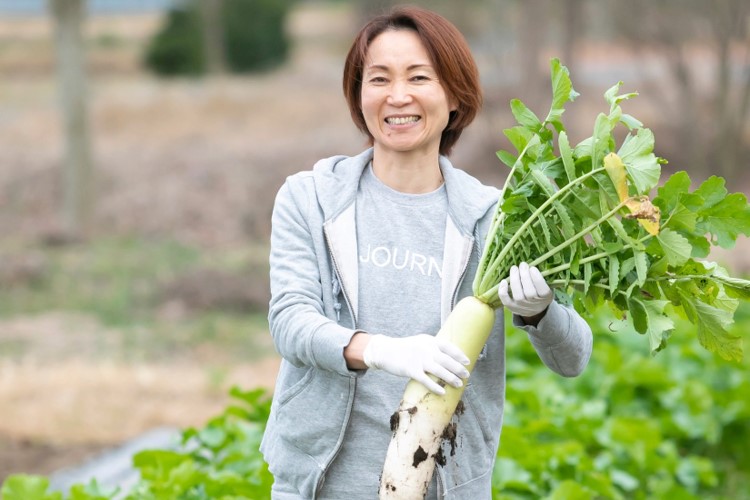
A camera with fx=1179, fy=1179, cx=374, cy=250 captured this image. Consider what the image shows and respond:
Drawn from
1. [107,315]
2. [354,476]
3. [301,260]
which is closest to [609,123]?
[301,260]

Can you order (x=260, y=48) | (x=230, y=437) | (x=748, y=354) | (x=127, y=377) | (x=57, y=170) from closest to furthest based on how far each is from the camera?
(x=230, y=437) < (x=748, y=354) < (x=127, y=377) < (x=57, y=170) < (x=260, y=48)

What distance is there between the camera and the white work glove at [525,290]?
2.39m

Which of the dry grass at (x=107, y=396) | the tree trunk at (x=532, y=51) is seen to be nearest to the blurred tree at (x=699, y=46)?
the tree trunk at (x=532, y=51)

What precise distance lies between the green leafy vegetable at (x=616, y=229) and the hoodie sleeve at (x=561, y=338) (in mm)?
45

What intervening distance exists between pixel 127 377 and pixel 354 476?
175 inches

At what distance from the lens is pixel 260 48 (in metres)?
26.2

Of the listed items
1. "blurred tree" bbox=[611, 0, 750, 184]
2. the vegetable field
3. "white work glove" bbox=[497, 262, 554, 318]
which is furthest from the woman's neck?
"blurred tree" bbox=[611, 0, 750, 184]

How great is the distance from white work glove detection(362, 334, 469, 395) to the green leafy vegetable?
0.69 feet

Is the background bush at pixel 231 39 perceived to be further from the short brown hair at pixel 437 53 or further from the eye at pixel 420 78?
the eye at pixel 420 78

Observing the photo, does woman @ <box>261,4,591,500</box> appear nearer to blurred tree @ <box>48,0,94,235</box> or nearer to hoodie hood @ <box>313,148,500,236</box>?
hoodie hood @ <box>313,148,500,236</box>

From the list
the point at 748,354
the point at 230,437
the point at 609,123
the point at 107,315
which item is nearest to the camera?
the point at 609,123

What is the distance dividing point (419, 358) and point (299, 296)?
323 millimetres

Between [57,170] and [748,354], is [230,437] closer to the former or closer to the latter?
[748,354]

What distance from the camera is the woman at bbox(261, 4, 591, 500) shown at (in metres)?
2.56
